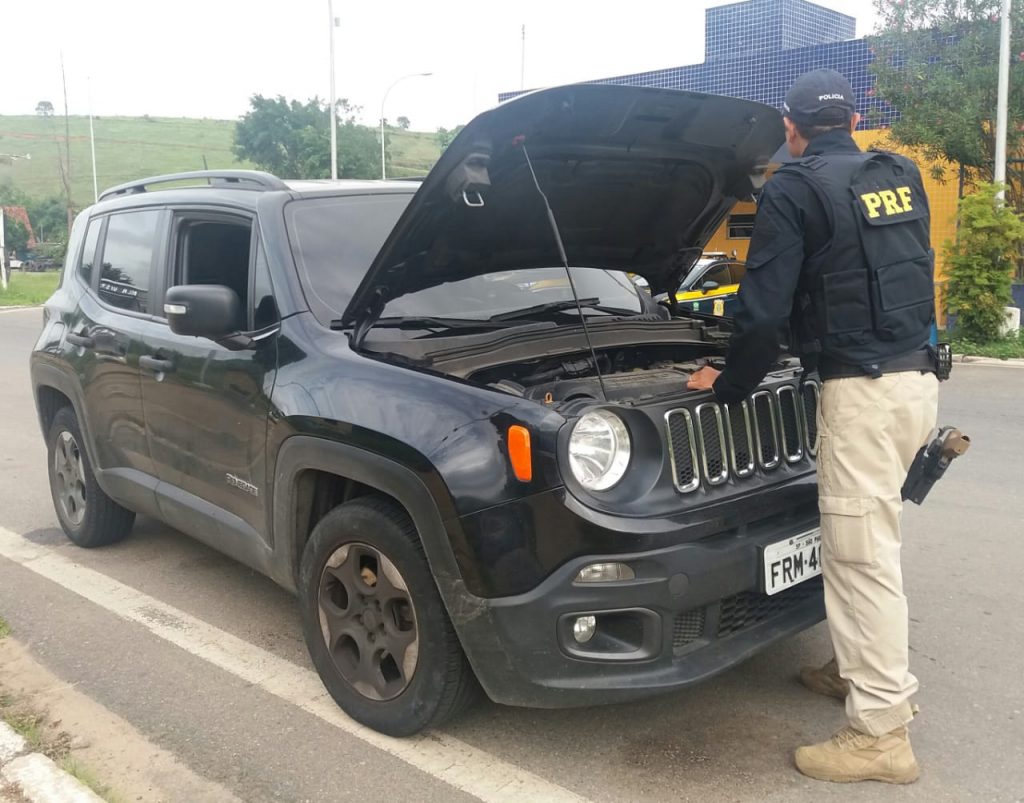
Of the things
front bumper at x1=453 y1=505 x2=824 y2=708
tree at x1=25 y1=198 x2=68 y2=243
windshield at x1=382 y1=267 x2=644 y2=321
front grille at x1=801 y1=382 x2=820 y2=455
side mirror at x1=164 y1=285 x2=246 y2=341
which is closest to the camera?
front bumper at x1=453 y1=505 x2=824 y2=708

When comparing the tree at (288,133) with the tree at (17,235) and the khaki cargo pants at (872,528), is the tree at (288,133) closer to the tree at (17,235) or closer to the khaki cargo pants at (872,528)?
the tree at (17,235)

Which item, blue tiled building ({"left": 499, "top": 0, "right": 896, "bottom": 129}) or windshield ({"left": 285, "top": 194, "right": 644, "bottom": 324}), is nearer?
windshield ({"left": 285, "top": 194, "right": 644, "bottom": 324})

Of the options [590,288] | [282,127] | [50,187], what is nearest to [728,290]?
[590,288]

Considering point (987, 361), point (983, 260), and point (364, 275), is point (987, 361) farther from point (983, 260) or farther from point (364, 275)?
point (364, 275)

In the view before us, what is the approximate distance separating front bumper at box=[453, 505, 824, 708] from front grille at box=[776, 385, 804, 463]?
0.51m

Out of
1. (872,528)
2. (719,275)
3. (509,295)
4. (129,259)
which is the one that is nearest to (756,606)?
(872,528)

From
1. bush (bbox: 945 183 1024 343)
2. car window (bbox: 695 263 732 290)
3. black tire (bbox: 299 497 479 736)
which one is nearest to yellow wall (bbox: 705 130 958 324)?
bush (bbox: 945 183 1024 343)

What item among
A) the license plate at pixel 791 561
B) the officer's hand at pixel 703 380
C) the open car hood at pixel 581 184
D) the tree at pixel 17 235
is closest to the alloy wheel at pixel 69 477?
the open car hood at pixel 581 184

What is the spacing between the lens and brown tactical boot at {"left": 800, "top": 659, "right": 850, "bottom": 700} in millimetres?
3340

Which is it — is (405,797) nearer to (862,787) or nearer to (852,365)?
(862,787)

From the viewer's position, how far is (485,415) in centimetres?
277

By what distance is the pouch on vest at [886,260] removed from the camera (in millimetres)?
2830

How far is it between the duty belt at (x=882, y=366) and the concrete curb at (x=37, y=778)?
248 cm

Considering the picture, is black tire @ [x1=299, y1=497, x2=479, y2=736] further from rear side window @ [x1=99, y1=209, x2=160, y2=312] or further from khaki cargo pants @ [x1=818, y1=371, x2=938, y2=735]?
rear side window @ [x1=99, y1=209, x2=160, y2=312]
